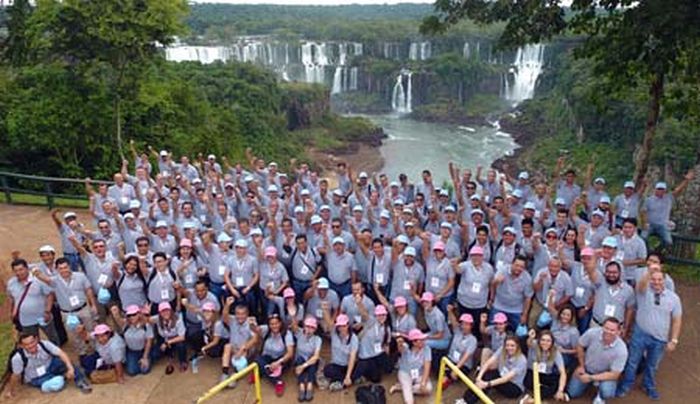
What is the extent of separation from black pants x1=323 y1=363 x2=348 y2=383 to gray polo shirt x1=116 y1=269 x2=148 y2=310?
268 centimetres

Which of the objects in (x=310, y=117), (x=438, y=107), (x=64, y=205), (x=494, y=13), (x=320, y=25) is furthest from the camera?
(x=320, y=25)

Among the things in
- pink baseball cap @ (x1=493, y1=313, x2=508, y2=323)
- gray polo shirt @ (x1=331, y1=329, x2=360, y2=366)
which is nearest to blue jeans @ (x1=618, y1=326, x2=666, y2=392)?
pink baseball cap @ (x1=493, y1=313, x2=508, y2=323)

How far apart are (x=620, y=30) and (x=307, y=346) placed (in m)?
6.83

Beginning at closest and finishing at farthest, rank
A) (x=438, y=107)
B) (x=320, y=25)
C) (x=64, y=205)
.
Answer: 1. (x=64, y=205)
2. (x=438, y=107)
3. (x=320, y=25)

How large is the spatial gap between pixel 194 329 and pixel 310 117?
214 feet

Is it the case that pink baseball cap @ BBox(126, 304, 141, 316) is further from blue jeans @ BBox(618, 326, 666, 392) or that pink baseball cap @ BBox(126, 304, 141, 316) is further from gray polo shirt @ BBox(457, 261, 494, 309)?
blue jeans @ BBox(618, 326, 666, 392)

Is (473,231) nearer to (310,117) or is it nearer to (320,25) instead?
(310,117)

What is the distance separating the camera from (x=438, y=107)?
86.5 metres

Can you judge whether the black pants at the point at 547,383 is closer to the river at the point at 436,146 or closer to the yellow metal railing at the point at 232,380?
the yellow metal railing at the point at 232,380

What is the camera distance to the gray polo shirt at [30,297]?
7.68 m

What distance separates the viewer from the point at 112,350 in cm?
745

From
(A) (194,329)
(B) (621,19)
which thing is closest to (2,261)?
(A) (194,329)

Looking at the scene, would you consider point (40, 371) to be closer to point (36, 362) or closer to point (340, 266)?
point (36, 362)

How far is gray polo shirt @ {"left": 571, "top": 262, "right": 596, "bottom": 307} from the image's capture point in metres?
7.22
